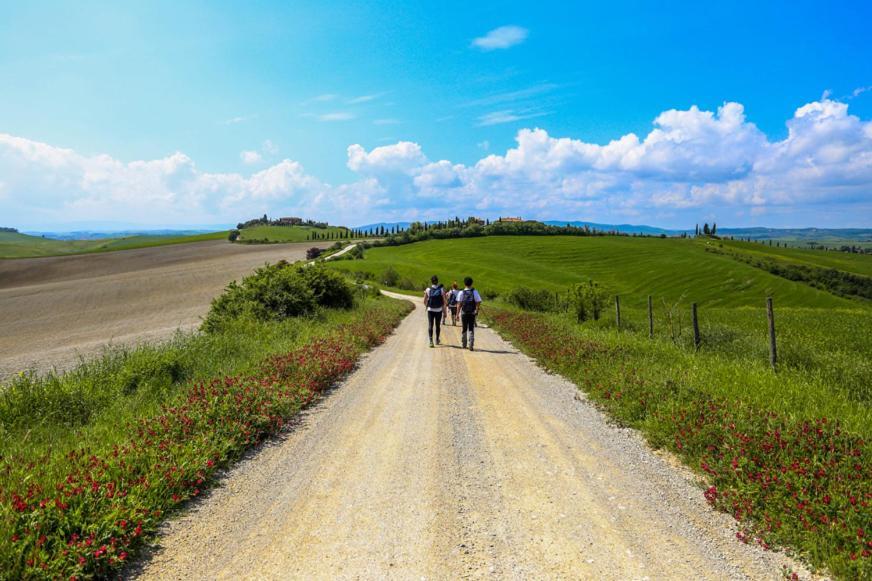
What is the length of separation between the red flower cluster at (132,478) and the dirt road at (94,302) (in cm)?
1389

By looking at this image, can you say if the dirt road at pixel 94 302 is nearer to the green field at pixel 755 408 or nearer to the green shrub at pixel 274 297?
the green shrub at pixel 274 297

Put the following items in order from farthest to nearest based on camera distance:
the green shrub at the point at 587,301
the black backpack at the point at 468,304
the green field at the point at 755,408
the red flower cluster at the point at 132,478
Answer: the green shrub at the point at 587,301, the black backpack at the point at 468,304, the green field at the point at 755,408, the red flower cluster at the point at 132,478

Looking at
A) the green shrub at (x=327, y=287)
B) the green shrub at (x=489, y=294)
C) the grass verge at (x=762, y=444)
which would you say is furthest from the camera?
the green shrub at (x=489, y=294)

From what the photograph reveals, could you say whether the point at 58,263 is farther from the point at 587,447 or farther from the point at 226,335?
the point at 587,447

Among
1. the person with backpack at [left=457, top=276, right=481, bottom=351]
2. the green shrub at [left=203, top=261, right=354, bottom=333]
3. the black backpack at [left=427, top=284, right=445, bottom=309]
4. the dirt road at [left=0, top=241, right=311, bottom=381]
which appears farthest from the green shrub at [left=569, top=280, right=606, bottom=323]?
the dirt road at [left=0, top=241, right=311, bottom=381]

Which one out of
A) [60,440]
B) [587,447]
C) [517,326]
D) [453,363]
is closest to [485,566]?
[587,447]

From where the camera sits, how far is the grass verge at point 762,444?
4629mm

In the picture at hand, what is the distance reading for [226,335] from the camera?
54.4ft

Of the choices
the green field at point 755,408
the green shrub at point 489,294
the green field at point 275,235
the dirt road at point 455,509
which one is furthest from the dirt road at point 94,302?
the green field at point 275,235

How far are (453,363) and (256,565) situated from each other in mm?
9943

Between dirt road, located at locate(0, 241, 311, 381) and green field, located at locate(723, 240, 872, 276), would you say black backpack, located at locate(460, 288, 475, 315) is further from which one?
green field, located at locate(723, 240, 872, 276)

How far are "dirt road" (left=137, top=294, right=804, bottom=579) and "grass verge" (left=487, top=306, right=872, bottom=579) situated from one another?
400 millimetres

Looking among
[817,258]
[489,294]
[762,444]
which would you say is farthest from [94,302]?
[817,258]

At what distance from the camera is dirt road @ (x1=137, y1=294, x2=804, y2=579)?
4.29m
